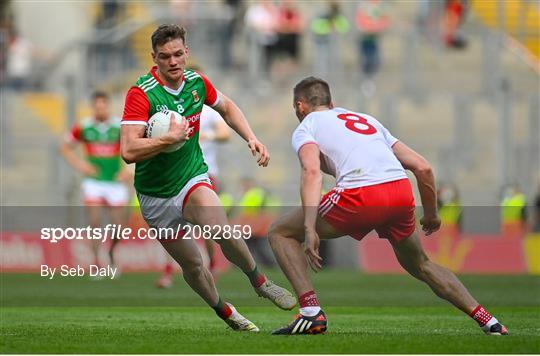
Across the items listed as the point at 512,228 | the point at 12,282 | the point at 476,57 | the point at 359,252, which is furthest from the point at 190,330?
the point at 476,57

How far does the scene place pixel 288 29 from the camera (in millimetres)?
30703

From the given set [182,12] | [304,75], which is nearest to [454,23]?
[304,75]

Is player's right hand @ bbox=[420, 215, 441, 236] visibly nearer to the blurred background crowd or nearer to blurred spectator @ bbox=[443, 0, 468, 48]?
the blurred background crowd

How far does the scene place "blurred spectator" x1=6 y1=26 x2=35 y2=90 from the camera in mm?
29241

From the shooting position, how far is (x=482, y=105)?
93.5 feet

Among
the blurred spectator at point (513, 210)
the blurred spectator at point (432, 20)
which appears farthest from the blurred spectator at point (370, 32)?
the blurred spectator at point (513, 210)

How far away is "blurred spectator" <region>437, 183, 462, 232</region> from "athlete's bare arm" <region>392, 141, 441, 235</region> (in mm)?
16140

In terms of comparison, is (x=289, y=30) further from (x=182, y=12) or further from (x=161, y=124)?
(x=161, y=124)

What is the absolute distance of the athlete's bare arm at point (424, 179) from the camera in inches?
428

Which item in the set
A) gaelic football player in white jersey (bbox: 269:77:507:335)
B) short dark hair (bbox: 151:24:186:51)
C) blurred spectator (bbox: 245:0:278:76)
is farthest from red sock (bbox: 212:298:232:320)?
blurred spectator (bbox: 245:0:278:76)

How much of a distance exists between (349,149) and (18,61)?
66.5 ft

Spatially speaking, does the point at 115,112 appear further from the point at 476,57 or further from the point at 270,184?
the point at 476,57

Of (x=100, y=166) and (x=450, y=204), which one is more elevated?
(x=100, y=166)

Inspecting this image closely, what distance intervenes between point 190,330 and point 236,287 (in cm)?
827
